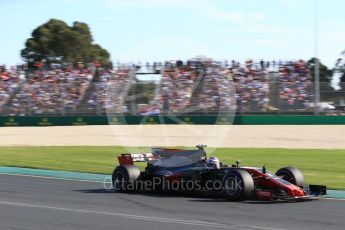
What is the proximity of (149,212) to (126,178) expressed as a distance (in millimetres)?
2550

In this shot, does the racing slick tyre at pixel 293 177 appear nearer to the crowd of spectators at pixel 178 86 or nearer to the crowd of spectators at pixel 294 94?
the crowd of spectators at pixel 178 86

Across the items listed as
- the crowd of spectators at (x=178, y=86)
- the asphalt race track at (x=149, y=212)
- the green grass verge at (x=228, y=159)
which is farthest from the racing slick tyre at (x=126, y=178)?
the crowd of spectators at (x=178, y=86)

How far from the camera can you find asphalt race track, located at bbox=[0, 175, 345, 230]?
28.0 feet

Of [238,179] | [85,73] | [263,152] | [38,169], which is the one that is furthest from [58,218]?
[85,73]

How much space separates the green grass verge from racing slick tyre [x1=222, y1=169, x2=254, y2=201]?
3586 millimetres

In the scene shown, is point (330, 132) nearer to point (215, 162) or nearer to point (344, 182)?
point (344, 182)

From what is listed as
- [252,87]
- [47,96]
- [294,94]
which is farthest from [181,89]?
[47,96]

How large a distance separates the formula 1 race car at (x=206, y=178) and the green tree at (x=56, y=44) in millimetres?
73489

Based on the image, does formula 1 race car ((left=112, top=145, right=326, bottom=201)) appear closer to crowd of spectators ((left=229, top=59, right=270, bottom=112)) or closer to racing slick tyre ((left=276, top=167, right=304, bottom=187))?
racing slick tyre ((left=276, top=167, right=304, bottom=187))

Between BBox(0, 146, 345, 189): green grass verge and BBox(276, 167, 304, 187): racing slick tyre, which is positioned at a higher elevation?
BBox(276, 167, 304, 187): racing slick tyre

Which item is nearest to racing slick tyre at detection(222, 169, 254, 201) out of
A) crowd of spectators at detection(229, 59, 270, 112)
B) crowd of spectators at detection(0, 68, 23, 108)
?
crowd of spectators at detection(229, 59, 270, 112)

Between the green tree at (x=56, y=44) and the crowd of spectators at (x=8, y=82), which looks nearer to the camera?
the crowd of spectators at (x=8, y=82)

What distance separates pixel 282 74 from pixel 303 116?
3.51 m

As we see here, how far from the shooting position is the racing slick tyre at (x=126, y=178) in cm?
1223
